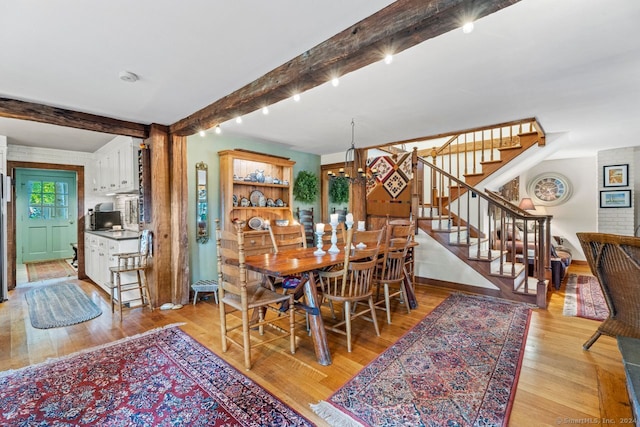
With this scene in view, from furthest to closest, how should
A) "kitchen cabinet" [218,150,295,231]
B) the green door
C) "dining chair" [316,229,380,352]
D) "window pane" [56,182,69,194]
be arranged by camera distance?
"window pane" [56,182,69,194], the green door, "kitchen cabinet" [218,150,295,231], "dining chair" [316,229,380,352]

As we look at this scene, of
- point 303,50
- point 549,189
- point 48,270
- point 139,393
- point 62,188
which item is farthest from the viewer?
point 62,188

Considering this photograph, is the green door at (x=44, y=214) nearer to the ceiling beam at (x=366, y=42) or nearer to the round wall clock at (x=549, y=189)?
the ceiling beam at (x=366, y=42)

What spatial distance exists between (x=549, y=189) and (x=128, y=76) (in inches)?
315

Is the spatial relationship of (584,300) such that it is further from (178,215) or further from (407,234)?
(178,215)

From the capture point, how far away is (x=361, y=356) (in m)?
2.40

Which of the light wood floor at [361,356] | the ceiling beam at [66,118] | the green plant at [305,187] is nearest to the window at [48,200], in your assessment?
the light wood floor at [361,356]

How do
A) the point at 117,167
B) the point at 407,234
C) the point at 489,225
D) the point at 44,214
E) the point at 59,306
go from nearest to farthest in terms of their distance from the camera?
the point at 407,234, the point at 59,306, the point at 489,225, the point at 117,167, the point at 44,214

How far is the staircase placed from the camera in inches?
145

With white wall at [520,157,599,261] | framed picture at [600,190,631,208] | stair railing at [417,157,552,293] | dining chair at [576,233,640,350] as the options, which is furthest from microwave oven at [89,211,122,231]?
framed picture at [600,190,631,208]

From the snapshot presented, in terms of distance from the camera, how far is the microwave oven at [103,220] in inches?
196

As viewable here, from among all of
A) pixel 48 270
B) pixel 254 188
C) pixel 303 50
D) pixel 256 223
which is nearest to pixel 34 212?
pixel 48 270

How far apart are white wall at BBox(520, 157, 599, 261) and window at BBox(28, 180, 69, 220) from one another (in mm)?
11538

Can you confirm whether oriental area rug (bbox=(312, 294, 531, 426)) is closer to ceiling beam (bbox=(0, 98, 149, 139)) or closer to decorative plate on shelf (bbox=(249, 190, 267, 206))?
decorative plate on shelf (bbox=(249, 190, 267, 206))

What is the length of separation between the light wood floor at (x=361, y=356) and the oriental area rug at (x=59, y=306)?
110mm
